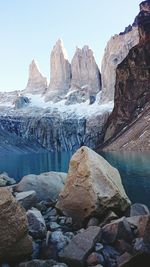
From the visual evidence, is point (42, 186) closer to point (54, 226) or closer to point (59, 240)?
point (54, 226)

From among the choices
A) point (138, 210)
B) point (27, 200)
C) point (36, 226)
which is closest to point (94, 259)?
point (36, 226)

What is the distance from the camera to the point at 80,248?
15727 mm

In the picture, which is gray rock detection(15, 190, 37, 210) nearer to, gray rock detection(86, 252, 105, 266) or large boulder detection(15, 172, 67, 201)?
large boulder detection(15, 172, 67, 201)

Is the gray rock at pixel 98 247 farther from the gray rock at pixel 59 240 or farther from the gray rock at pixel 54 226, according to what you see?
the gray rock at pixel 54 226

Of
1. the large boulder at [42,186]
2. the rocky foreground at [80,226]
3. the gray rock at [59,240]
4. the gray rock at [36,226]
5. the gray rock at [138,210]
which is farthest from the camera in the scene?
the large boulder at [42,186]

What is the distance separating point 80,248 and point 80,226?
4433 mm

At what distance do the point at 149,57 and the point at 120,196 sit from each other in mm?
186234

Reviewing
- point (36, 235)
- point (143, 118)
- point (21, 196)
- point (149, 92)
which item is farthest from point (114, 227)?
point (149, 92)

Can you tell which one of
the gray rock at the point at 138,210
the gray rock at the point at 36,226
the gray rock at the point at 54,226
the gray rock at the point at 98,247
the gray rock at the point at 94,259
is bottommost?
the gray rock at the point at 138,210

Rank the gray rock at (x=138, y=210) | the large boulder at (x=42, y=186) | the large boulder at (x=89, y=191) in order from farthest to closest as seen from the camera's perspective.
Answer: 1. the large boulder at (x=42, y=186)
2. the gray rock at (x=138, y=210)
3. the large boulder at (x=89, y=191)

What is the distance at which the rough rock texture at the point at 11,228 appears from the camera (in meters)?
14.6

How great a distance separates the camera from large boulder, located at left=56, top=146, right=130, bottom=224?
20500mm

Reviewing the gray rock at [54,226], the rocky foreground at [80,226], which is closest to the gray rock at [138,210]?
the rocky foreground at [80,226]

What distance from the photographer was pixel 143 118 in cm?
16812
